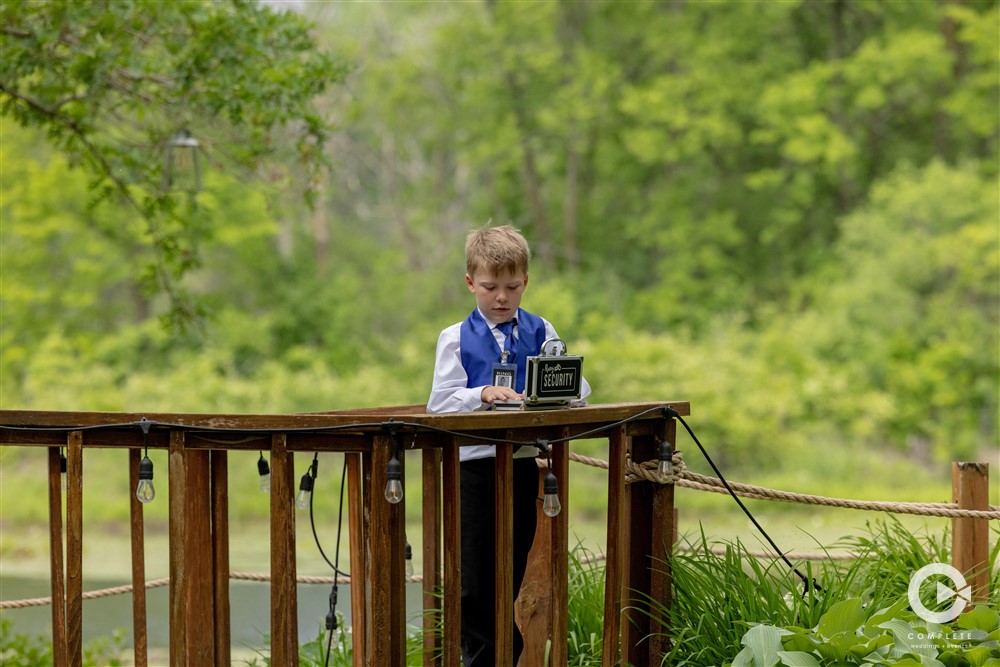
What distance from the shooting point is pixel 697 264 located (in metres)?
20.4

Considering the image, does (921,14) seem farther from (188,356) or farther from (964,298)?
(188,356)

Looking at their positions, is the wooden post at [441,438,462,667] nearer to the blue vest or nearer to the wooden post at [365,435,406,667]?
the wooden post at [365,435,406,667]

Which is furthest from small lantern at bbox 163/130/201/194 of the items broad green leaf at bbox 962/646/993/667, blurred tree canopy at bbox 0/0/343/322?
broad green leaf at bbox 962/646/993/667

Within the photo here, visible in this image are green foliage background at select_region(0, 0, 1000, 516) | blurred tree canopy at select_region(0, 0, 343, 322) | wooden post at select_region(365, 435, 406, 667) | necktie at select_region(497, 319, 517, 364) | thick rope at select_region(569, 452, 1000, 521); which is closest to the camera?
wooden post at select_region(365, 435, 406, 667)

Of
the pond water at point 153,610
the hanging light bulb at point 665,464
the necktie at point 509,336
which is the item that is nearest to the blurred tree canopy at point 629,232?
the pond water at point 153,610

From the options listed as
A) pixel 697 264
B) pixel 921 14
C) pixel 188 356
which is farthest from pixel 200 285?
pixel 921 14

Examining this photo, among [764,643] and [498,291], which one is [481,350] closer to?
[498,291]

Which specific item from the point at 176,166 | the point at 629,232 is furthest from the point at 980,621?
the point at 629,232

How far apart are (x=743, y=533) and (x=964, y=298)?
6349 mm

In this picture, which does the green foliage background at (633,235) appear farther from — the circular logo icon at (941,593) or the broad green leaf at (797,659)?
the broad green leaf at (797,659)

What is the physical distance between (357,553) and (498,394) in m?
0.63

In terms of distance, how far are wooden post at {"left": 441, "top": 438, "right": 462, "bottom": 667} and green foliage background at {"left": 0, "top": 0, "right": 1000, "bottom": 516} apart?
1293 cm

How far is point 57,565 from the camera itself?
11.0ft

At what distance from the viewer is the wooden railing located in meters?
3.06
